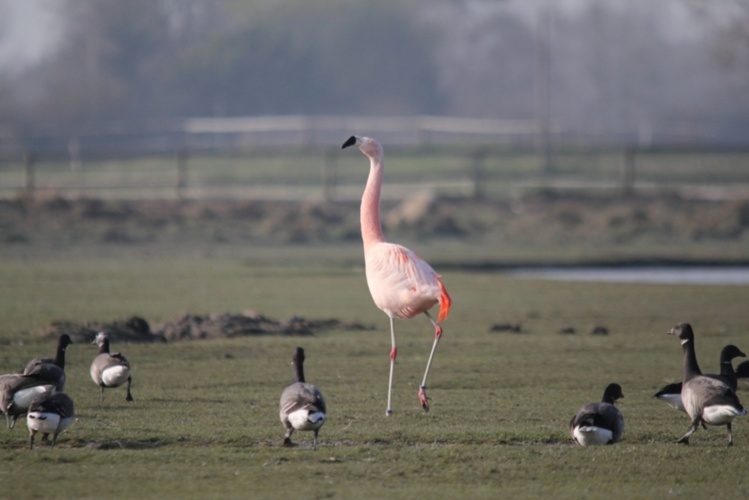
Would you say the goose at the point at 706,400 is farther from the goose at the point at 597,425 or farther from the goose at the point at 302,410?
the goose at the point at 302,410

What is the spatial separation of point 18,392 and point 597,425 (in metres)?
4.49

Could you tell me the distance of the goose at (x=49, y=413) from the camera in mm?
9383

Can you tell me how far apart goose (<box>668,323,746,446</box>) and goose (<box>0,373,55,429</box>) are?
4993mm

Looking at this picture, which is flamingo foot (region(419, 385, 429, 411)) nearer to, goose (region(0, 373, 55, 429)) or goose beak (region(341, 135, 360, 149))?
goose beak (region(341, 135, 360, 149))

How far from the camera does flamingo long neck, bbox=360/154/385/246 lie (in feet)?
40.3

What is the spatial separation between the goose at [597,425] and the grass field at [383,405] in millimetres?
118

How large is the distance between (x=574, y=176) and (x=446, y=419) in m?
44.6

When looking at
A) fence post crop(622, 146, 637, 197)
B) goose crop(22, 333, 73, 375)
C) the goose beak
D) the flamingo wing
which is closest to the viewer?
goose crop(22, 333, 73, 375)

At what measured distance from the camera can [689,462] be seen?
9.62 meters

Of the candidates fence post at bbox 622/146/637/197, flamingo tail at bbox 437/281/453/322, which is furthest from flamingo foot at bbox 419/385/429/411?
fence post at bbox 622/146/637/197

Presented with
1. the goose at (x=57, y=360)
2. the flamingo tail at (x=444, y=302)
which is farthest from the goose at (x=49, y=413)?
the flamingo tail at (x=444, y=302)

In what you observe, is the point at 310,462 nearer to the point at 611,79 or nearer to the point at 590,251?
the point at 590,251

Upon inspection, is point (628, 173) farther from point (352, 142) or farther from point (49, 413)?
point (49, 413)

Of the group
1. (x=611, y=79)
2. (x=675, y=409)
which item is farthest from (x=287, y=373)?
(x=611, y=79)
